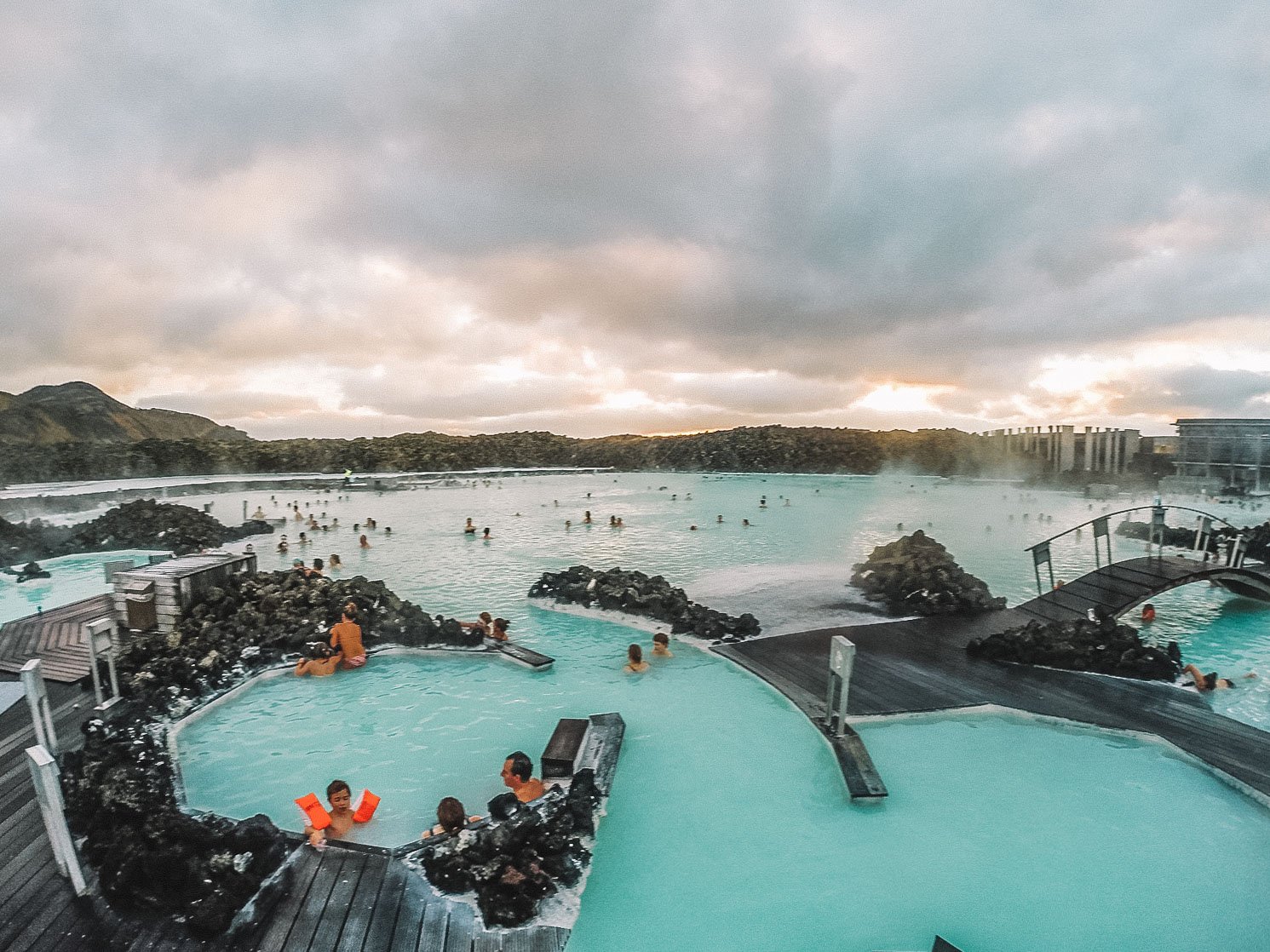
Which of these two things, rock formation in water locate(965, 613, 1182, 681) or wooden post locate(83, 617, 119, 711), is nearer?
wooden post locate(83, 617, 119, 711)

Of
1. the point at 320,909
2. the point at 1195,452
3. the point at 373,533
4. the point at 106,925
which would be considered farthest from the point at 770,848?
the point at 1195,452

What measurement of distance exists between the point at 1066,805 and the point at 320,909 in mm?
6505

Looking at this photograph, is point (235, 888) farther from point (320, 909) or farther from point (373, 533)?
point (373, 533)

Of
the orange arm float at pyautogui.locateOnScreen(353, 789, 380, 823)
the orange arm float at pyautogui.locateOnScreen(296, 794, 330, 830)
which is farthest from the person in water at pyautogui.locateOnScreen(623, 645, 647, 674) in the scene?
the orange arm float at pyautogui.locateOnScreen(296, 794, 330, 830)

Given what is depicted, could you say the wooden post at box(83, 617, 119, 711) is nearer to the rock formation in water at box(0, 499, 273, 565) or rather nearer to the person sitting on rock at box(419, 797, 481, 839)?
the person sitting on rock at box(419, 797, 481, 839)

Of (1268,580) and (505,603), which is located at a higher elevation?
(1268,580)

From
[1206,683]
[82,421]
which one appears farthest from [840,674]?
[82,421]

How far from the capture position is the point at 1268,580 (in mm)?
11586

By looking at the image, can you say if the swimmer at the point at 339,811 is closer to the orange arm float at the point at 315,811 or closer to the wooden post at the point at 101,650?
the orange arm float at the point at 315,811

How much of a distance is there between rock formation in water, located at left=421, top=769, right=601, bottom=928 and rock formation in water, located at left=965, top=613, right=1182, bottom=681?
22.2 ft

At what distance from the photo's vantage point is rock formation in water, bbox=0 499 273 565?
62.6 feet

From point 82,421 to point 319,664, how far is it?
9431 centimetres

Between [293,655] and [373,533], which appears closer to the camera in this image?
[293,655]

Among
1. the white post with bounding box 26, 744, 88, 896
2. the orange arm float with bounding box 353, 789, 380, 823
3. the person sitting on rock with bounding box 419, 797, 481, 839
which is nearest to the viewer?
the white post with bounding box 26, 744, 88, 896
